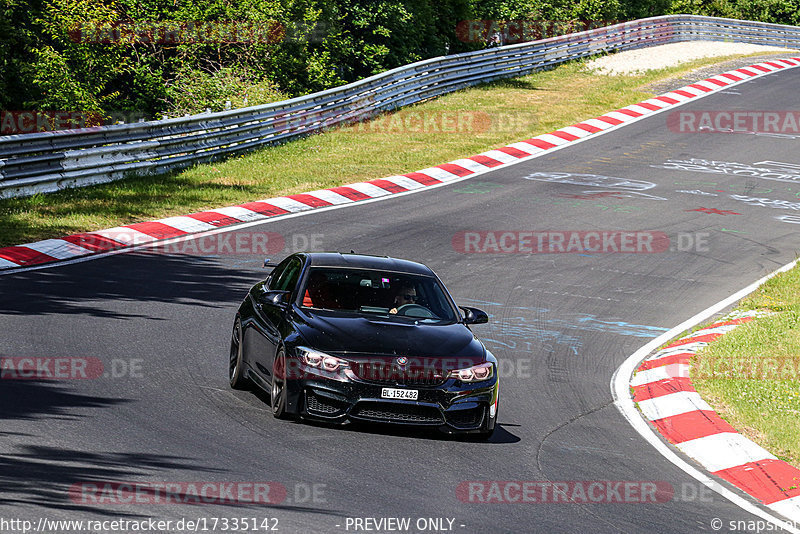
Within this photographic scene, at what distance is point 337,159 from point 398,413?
17098mm

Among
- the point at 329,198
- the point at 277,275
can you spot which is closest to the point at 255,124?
the point at 329,198

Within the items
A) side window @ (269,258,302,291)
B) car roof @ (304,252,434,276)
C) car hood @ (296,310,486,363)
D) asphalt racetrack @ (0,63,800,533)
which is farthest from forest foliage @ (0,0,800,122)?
car hood @ (296,310,486,363)

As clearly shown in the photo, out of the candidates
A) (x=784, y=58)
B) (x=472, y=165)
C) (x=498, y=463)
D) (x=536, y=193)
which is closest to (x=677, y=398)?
(x=498, y=463)

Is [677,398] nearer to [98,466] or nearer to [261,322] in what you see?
[261,322]

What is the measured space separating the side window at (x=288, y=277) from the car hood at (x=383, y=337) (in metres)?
0.73

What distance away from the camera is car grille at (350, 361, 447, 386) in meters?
8.76

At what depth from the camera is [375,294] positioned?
10.1 m

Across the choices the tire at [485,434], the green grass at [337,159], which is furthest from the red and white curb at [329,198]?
the tire at [485,434]

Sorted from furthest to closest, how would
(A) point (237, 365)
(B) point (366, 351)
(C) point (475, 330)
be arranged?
1. (C) point (475, 330)
2. (A) point (237, 365)
3. (B) point (366, 351)

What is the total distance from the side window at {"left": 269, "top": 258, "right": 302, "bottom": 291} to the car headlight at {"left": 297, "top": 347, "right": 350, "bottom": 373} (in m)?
1.48

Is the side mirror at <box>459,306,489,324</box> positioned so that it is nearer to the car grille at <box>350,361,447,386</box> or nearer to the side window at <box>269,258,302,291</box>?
the car grille at <box>350,361,447,386</box>

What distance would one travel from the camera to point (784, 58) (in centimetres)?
4397

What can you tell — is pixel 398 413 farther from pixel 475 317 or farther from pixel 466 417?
pixel 475 317

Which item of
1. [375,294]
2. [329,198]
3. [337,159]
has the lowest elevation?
[329,198]
